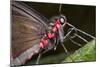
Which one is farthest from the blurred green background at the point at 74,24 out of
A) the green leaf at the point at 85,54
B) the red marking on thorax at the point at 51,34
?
the red marking on thorax at the point at 51,34

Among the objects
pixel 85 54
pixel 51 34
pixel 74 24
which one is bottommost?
pixel 85 54

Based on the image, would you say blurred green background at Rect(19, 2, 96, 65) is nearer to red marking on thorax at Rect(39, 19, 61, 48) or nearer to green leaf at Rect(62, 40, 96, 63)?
green leaf at Rect(62, 40, 96, 63)

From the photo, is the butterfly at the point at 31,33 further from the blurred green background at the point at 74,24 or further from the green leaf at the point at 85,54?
the green leaf at the point at 85,54

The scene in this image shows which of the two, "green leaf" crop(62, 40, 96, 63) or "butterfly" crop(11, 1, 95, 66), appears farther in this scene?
"green leaf" crop(62, 40, 96, 63)

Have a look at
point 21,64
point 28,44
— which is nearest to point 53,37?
point 28,44

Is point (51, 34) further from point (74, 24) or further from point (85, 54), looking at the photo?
point (85, 54)

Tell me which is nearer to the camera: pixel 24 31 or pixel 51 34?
pixel 24 31

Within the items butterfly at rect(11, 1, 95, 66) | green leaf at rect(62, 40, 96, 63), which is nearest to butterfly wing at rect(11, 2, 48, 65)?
butterfly at rect(11, 1, 95, 66)

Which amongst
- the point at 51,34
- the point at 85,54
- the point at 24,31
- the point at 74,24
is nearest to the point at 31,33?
the point at 24,31

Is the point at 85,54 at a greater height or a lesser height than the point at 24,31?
lesser
